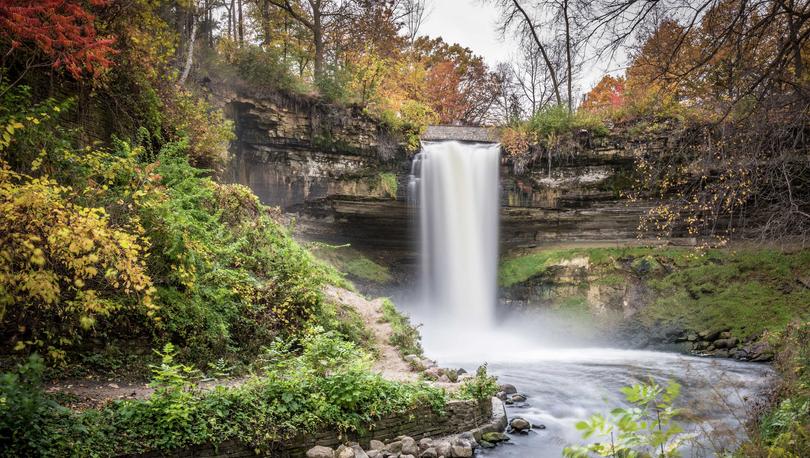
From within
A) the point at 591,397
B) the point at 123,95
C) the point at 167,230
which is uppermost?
the point at 123,95

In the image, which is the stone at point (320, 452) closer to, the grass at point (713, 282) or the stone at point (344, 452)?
the stone at point (344, 452)

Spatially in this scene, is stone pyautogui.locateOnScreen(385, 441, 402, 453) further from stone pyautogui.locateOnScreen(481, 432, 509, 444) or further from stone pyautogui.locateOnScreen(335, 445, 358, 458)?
stone pyautogui.locateOnScreen(481, 432, 509, 444)

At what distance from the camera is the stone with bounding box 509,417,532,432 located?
7.45m

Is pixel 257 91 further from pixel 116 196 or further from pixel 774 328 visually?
pixel 774 328

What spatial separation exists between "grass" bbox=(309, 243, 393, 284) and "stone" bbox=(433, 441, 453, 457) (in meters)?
11.8

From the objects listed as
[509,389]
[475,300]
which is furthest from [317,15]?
[509,389]

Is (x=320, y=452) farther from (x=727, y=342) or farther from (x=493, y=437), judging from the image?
(x=727, y=342)

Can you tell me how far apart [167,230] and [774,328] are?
14.6 meters

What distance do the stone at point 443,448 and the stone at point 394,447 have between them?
0.45 metres

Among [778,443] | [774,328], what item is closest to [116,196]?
[778,443]

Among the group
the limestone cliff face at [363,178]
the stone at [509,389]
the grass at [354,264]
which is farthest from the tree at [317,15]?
the stone at [509,389]

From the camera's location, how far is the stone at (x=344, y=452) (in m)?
5.34

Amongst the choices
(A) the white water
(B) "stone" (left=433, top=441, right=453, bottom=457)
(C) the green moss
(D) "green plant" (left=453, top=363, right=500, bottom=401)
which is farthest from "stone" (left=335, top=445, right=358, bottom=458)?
(C) the green moss

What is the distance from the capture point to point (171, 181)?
332 inches
